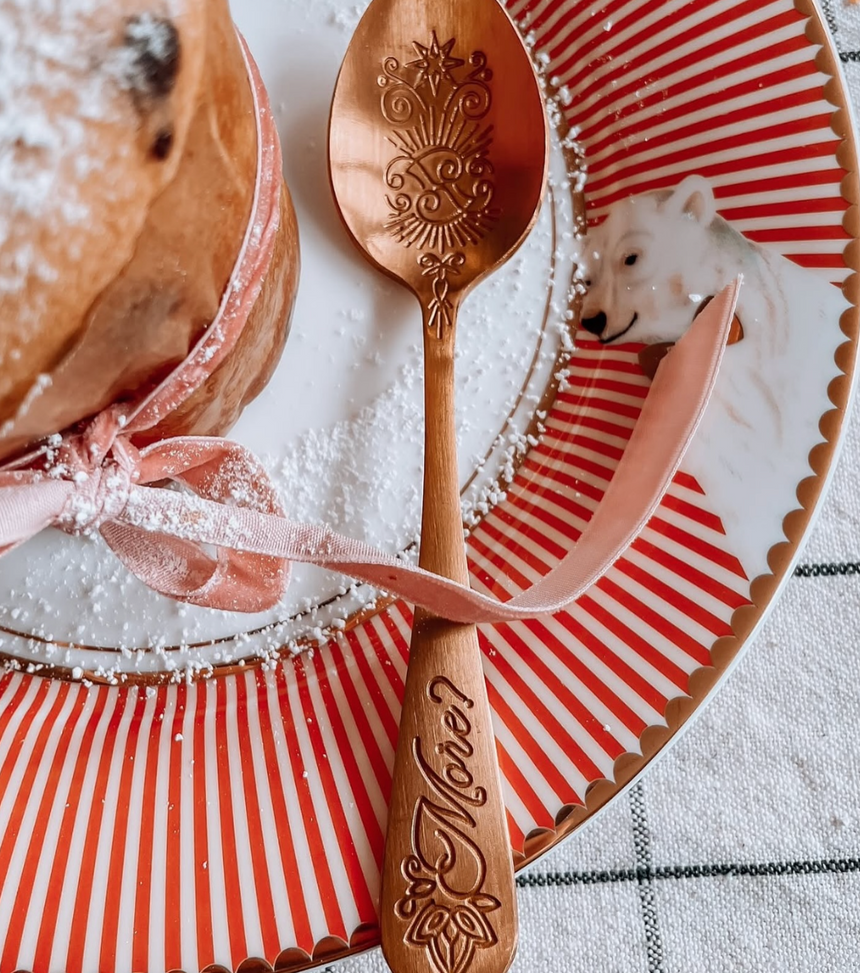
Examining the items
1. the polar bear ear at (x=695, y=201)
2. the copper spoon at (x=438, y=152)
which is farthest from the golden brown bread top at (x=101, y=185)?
the polar bear ear at (x=695, y=201)

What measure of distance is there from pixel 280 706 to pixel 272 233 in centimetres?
30

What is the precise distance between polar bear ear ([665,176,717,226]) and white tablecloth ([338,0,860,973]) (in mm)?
339

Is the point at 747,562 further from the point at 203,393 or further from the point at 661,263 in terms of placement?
the point at 203,393

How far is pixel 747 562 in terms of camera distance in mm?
512

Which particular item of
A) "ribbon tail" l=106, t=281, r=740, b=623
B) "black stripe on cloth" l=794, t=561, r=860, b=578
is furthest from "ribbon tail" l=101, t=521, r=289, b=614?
"black stripe on cloth" l=794, t=561, r=860, b=578

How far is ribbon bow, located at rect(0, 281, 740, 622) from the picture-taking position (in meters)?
0.38

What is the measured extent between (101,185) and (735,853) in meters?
0.64

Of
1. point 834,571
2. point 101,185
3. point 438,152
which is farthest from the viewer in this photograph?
point 834,571

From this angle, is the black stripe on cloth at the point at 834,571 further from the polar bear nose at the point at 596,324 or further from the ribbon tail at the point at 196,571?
the ribbon tail at the point at 196,571

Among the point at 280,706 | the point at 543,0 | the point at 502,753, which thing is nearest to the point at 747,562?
the point at 502,753

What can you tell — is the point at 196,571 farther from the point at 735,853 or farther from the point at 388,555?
the point at 735,853

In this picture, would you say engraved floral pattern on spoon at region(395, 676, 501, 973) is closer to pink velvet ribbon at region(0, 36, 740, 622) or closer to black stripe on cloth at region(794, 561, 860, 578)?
pink velvet ribbon at region(0, 36, 740, 622)

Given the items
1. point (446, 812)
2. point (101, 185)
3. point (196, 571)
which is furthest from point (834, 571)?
point (101, 185)

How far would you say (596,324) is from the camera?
0.60 meters
